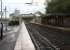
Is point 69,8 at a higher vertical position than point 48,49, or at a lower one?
higher

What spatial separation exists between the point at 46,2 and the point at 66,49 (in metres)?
59.9

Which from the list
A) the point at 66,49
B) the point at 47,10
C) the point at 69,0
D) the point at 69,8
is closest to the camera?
the point at 66,49

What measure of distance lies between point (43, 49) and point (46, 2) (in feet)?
195

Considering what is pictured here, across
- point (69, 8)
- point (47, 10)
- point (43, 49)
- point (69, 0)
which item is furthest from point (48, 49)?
point (47, 10)

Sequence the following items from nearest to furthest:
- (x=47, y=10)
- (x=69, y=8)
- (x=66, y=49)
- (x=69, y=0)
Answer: (x=66, y=49)
(x=69, y=8)
(x=69, y=0)
(x=47, y=10)

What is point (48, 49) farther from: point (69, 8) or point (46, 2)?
point (46, 2)

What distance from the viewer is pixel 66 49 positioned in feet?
44.9

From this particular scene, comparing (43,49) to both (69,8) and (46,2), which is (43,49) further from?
(46,2)

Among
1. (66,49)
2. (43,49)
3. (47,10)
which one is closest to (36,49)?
(43,49)

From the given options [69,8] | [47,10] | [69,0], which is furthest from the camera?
[47,10]

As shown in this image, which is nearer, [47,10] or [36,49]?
[36,49]

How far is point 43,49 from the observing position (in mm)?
14242

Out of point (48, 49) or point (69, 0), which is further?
point (69, 0)

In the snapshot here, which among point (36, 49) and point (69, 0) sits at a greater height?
point (69, 0)
